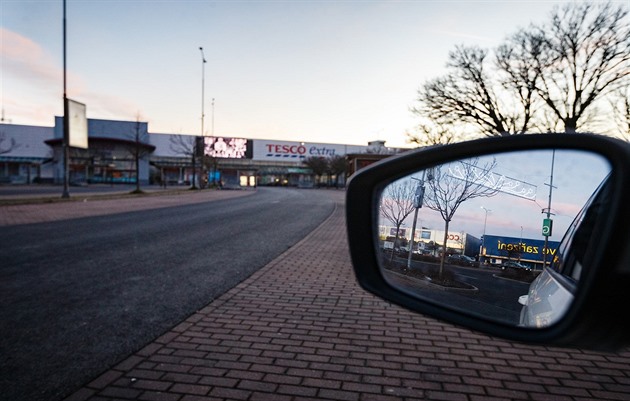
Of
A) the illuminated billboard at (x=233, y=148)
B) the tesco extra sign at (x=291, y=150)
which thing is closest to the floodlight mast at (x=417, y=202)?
the illuminated billboard at (x=233, y=148)

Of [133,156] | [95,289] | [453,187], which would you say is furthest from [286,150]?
[453,187]

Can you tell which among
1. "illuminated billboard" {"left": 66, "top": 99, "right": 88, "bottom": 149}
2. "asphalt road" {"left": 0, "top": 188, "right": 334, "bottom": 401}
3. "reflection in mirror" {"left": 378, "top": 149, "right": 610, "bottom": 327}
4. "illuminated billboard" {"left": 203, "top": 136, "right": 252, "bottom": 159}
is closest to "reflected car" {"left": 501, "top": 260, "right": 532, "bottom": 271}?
"reflection in mirror" {"left": 378, "top": 149, "right": 610, "bottom": 327}

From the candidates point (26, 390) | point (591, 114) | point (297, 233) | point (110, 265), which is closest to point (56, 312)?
point (26, 390)

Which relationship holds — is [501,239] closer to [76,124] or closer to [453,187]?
[453,187]

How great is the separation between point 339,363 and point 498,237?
2.52 metres

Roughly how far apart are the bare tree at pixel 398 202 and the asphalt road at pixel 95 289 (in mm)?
2703

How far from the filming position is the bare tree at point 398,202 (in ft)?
4.06

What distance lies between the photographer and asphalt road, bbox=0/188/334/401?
10.4ft

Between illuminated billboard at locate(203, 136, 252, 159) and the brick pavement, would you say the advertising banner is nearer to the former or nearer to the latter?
the brick pavement

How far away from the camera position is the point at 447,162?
1.09m

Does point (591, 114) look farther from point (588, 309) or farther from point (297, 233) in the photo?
point (588, 309)

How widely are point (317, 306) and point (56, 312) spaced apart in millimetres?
2867

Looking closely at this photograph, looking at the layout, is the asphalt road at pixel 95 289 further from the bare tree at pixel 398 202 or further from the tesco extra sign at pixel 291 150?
the tesco extra sign at pixel 291 150

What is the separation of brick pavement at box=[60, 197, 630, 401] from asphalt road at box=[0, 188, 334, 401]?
0.34 m
